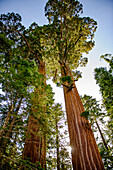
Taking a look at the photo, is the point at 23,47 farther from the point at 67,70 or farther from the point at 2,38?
the point at 67,70

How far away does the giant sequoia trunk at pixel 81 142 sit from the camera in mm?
1961

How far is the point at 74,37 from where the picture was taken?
596cm

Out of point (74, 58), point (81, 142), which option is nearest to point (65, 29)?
point (74, 58)

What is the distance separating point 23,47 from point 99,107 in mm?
11948

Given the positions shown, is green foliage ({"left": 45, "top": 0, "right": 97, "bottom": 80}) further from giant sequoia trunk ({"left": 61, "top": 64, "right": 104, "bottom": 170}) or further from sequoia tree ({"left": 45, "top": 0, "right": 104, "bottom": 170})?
giant sequoia trunk ({"left": 61, "top": 64, "right": 104, "bottom": 170})

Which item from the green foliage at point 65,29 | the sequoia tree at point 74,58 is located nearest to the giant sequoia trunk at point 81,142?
the sequoia tree at point 74,58

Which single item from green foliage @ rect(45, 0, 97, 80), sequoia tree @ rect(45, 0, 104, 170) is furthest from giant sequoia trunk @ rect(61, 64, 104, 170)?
green foliage @ rect(45, 0, 97, 80)

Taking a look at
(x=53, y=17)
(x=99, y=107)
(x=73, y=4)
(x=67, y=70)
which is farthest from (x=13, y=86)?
(x=99, y=107)

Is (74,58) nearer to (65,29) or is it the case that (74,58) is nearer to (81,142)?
(65,29)

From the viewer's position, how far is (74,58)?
6.57 m

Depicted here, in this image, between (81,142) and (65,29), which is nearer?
(81,142)

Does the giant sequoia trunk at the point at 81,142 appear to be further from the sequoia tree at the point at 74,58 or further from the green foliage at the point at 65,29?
the green foliage at the point at 65,29

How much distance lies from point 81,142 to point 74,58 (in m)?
5.56

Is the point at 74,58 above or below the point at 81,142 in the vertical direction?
above
